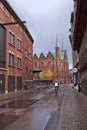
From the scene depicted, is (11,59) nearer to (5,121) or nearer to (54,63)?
(5,121)

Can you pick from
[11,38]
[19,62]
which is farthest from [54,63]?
[11,38]

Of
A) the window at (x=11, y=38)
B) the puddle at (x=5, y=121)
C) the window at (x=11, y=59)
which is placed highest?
the window at (x=11, y=38)

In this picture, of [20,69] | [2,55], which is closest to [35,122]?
[2,55]

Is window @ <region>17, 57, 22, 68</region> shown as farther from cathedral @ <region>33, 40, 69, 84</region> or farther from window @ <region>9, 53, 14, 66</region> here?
cathedral @ <region>33, 40, 69, 84</region>

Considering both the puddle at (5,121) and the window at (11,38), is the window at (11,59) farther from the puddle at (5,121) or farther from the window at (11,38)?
the puddle at (5,121)

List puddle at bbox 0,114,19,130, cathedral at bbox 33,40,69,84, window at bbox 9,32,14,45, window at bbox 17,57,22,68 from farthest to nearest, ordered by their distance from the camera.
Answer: cathedral at bbox 33,40,69,84 → window at bbox 17,57,22,68 → window at bbox 9,32,14,45 → puddle at bbox 0,114,19,130

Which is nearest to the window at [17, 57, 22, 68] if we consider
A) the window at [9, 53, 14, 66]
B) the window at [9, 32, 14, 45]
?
the window at [9, 53, 14, 66]

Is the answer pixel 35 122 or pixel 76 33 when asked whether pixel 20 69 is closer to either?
pixel 76 33

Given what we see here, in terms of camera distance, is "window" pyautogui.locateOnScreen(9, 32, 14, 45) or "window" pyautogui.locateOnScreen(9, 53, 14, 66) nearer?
"window" pyautogui.locateOnScreen(9, 53, 14, 66)

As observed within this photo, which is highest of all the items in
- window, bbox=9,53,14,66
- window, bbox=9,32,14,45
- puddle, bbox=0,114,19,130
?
window, bbox=9,32,14,45

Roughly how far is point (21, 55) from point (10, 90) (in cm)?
1300

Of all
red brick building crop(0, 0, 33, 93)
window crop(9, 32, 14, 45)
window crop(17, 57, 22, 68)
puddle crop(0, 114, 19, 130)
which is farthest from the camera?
window crop(17, 57, 22, 68)

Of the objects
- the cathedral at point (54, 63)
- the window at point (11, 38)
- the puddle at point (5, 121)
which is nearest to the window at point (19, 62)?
the window at point (11, 38)

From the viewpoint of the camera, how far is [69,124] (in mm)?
11641
